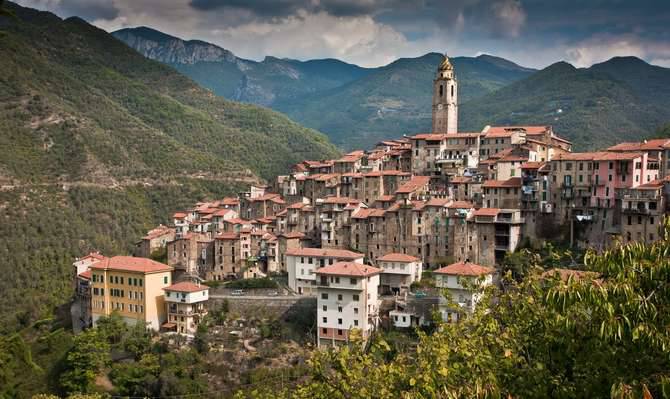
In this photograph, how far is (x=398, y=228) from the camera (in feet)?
156

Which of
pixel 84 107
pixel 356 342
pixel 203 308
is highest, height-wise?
pixel 84 107

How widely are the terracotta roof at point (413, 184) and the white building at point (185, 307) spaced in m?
15.7

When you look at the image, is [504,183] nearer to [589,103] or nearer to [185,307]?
[185,307]

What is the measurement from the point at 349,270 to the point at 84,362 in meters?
16.6

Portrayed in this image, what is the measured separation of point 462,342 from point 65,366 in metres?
37.4

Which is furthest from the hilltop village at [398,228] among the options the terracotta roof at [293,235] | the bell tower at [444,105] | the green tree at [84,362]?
the bell tower at [444,105]

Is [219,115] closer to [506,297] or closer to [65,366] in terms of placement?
[65,366]

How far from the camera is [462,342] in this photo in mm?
11266

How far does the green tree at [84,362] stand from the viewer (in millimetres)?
40719

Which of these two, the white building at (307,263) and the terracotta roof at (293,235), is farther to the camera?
the terracotta roof at (293,235)

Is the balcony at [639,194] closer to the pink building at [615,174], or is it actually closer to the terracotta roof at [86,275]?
the pink building at [615,174]

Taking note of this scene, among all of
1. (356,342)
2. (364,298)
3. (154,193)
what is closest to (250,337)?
(364,298)

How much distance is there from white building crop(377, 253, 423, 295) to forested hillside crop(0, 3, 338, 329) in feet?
101

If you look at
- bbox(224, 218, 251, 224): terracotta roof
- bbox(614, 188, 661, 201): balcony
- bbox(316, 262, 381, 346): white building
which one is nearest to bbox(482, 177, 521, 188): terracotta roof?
bbox(614, 188, 661, 201): balcony
